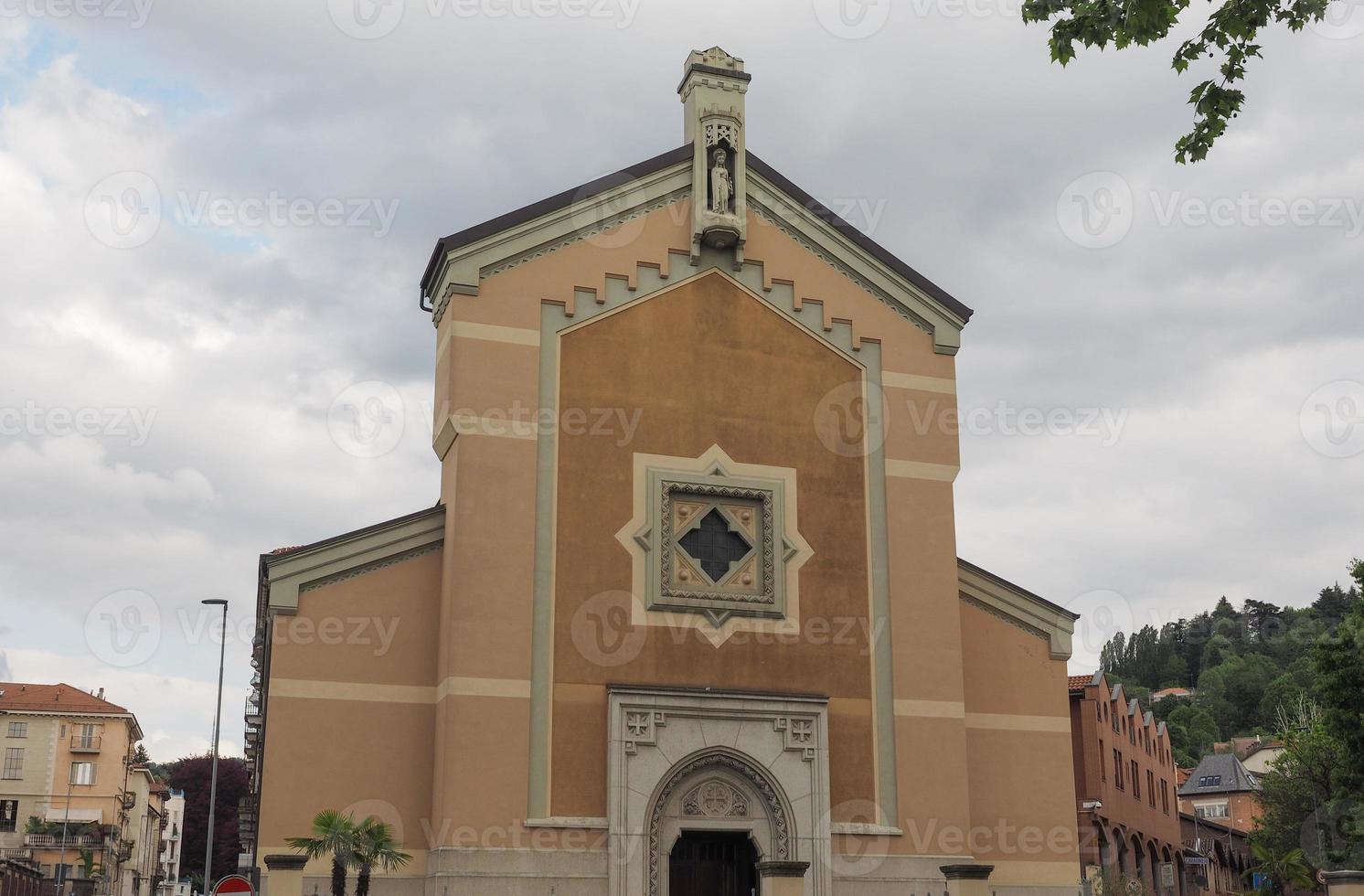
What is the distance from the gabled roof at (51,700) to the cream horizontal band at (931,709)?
7190 centimetres

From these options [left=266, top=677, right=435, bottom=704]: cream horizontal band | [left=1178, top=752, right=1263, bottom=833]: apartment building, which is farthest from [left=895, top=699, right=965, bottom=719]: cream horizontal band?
[left=1178, top=752, right=1263, bottom=833]: apartment building

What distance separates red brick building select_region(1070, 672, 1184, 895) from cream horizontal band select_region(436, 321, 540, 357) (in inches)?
982

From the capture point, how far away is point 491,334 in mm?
23922

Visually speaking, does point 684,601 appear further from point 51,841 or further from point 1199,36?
point 51,841

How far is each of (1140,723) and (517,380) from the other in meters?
38.0

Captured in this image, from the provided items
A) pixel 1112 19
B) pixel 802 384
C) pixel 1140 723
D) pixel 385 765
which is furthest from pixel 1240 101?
pixel 1140 723

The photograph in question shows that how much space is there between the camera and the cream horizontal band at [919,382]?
87.2 ft

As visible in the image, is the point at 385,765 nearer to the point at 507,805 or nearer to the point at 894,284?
the point at 507,805

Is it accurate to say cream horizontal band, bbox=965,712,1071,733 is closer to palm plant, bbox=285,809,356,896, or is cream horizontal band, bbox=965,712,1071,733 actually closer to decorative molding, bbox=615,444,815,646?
decorative molding, bbox=615,444,815,646

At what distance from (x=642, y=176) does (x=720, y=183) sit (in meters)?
1.54

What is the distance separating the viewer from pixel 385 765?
73.4ft

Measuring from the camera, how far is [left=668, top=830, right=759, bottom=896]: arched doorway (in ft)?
76.2

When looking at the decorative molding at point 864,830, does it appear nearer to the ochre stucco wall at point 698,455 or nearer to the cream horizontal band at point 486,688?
the ochre stucco wall at point 698,455

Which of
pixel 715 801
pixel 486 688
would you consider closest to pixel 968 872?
pixel 715 801
